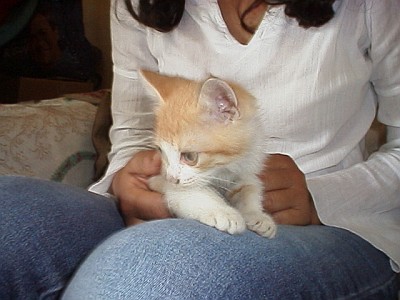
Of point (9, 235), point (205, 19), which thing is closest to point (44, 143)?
point (205, 19)

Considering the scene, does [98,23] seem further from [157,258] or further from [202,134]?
[157,258]

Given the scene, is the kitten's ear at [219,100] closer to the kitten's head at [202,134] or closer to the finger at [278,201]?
the kitten's head at [202,134]

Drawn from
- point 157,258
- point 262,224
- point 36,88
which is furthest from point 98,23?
point 157,258

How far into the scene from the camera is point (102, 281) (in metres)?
Answer: 0.71

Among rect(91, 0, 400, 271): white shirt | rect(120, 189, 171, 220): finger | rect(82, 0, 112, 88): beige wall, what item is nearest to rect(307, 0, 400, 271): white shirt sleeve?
rect(91, 0, 400, 271): white shirt

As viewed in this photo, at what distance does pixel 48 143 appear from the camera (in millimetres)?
1418

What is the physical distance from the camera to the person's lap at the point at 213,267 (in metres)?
0.69

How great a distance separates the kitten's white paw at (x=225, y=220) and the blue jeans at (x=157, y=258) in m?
0.01

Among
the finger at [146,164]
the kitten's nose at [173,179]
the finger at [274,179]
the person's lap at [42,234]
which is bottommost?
the person's lap at [42,234]

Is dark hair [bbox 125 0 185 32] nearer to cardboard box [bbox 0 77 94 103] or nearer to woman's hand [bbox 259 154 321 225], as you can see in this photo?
woman's hand [bbox 259 154 321 225]

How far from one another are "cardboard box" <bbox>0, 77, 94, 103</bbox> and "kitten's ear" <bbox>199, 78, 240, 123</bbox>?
51.8 inches

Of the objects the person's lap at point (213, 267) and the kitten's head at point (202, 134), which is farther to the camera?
the kitten's head at point (202, 134)

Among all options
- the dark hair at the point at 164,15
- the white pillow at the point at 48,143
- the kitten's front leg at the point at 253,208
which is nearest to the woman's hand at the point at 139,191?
the kitten's front leg at the point at 253,208

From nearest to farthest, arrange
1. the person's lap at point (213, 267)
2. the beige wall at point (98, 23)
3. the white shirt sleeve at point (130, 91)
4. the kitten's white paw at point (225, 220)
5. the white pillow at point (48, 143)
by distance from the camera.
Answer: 1. the person's lap at point (213, 267)
2. the kitten's white paw at point (225, 220)
3. the white shirt sleeve at point (130, 91)
4. the white pillow at point (48, 143)
5. the beige wall at point (98, 23)
